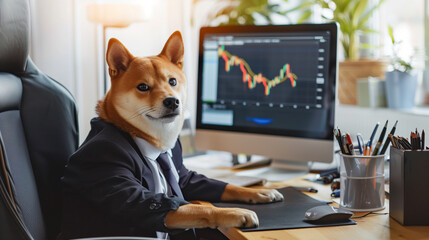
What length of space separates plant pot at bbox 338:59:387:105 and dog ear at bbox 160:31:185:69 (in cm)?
119

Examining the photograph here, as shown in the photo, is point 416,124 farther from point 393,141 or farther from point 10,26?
point 10,26

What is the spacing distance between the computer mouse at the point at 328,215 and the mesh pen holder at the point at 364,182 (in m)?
0.09

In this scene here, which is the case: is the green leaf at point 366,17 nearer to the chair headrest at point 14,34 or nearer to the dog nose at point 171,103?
the dog nose at point 171,103

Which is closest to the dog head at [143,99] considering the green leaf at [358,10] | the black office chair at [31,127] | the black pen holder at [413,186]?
the black office chair at [31,127]

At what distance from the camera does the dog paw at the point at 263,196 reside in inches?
45.6

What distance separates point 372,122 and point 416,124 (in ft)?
0.90

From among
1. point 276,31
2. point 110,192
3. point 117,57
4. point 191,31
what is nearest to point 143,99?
point 117,57

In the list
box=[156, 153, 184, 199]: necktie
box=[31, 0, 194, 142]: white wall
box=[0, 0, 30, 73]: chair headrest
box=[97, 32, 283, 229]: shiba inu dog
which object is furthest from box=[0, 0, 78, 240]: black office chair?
box=[31, 0, 194, 142]: white wall

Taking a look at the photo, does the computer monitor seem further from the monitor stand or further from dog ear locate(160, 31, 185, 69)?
dog ear locate(160, 31, 185, 69)

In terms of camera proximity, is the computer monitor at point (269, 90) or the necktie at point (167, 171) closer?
the necktie at point (167, 171)

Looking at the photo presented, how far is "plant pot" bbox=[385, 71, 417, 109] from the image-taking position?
1.94 metres

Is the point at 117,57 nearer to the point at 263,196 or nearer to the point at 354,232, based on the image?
the point at 263,196

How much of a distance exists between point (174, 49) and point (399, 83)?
1.10 meters

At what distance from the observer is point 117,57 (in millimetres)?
1133
